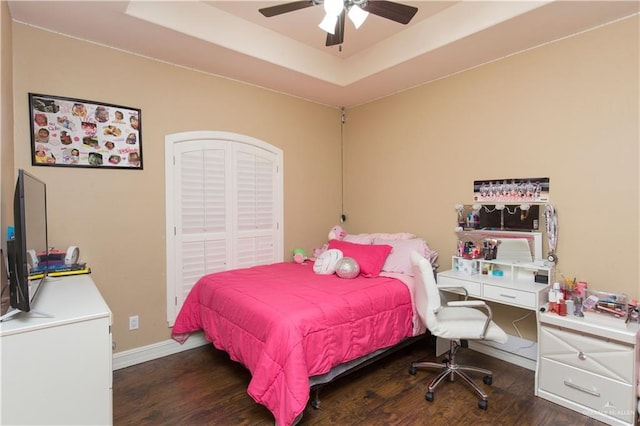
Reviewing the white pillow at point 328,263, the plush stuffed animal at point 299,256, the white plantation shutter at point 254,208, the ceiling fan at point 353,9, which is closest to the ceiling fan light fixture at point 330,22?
the ceiling fan at point 353,9

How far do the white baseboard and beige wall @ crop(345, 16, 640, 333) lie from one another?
2386mm

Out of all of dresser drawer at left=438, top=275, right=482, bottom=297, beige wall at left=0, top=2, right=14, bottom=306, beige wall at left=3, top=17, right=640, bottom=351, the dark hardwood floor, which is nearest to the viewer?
beige wall at left=0, top=2, right=14, bottom=306

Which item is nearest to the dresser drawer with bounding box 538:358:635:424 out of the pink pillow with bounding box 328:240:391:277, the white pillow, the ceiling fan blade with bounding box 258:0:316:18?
the pink pillow with bounding box 328:240:391:277

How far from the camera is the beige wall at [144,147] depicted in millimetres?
2531

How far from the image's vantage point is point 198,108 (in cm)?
325

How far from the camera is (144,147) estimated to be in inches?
117

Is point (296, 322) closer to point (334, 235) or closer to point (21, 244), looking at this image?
point (21, 244)

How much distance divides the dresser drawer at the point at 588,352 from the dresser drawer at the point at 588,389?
0.04 m

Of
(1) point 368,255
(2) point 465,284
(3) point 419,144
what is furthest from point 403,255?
(3) point 419,144

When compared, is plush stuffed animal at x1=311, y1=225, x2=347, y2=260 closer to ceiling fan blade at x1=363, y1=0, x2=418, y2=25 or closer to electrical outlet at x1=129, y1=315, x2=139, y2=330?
electrical outlet at x1=129, y1=315, x2=139, y2=330

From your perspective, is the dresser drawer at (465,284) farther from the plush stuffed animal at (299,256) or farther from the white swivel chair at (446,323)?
the plush stuffed animal at (299,256)

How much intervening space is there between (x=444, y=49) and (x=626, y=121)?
140 cm

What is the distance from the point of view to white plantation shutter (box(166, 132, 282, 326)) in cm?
313

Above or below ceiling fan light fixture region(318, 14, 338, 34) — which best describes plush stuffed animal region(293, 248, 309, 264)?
below
